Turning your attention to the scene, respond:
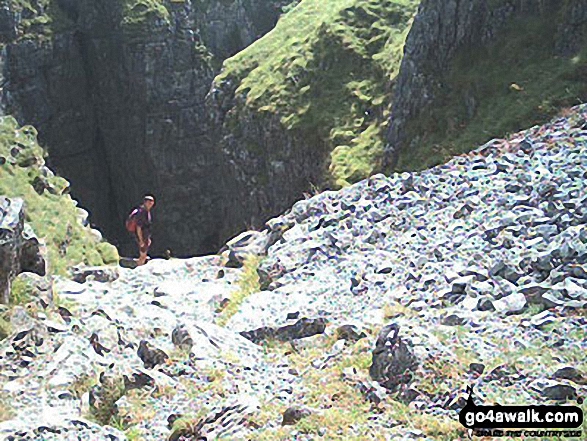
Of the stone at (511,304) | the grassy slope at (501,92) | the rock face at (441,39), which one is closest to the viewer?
the stone at (511,304)

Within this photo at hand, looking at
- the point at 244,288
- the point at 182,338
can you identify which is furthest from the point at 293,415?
the point at 244,288

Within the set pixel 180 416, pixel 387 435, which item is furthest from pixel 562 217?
pixel 180 416

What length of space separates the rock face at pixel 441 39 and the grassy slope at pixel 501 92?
354mm

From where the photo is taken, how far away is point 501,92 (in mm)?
27172

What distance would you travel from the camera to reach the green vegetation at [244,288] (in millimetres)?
16759

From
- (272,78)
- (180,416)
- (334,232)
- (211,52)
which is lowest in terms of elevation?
(180,416)

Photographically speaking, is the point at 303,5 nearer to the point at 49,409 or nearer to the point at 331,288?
the point at 331,288

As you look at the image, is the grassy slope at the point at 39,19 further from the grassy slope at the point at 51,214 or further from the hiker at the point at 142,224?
the hiker at the point at 142,224

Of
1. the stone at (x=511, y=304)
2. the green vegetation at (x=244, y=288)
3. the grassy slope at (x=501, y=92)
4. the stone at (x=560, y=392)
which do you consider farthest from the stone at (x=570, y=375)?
the grassy slope at (x=501, y=92)

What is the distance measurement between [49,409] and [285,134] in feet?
98.2

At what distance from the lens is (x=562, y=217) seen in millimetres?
14820

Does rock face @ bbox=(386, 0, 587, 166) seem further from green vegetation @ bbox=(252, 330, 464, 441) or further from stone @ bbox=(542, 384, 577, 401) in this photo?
stone @ bbox=(542, 384, 577, 401)

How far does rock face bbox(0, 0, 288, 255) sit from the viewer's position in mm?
67500

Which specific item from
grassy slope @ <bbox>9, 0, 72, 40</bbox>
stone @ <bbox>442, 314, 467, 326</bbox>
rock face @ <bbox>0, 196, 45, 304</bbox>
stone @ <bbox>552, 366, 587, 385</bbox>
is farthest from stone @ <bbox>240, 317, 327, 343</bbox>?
grassy slope @ <bbox>9, 0, 72, 40</bbox>
